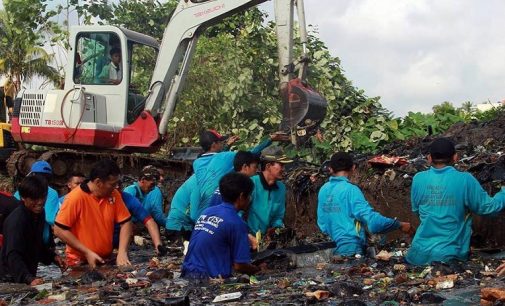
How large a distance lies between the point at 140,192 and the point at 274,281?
479cm

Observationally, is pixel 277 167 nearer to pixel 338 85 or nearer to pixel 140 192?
Result: pixel 140 192

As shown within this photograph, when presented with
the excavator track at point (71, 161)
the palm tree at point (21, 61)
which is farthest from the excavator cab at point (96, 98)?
the palm tree at point (21, 61)

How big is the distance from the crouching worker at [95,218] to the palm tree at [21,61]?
25.7 meters

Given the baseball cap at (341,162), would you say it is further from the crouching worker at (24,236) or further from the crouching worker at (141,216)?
the crouching worker at (24,236)

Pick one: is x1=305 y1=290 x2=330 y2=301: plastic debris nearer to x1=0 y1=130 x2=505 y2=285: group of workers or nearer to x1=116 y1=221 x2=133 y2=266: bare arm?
x1=0 y1=130 x2=505 y2=285: group of workers

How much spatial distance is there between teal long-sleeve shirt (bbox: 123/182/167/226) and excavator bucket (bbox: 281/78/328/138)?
2158 mm

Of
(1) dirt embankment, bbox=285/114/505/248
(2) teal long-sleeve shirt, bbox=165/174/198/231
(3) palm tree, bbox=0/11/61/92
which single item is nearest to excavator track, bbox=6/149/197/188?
(1) dirt embankment, bbox=285/114/505/248

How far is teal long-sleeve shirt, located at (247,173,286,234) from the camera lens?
945 cm

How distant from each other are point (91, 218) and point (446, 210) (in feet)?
11.0

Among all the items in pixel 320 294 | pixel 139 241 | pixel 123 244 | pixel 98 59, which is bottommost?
pixel 139 241

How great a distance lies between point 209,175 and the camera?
9938mm

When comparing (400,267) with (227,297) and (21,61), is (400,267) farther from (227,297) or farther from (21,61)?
(21,61)

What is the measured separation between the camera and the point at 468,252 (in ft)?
25.1

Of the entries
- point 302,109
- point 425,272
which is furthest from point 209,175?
→ point 425,272
